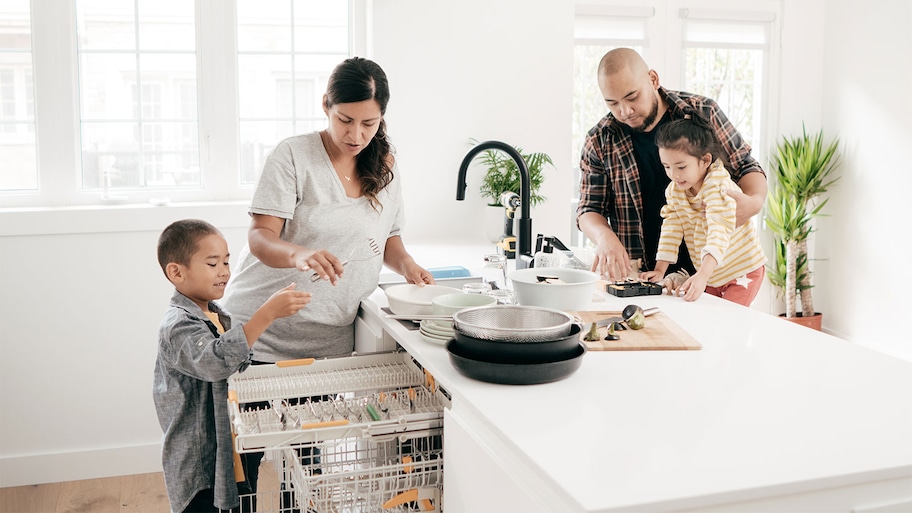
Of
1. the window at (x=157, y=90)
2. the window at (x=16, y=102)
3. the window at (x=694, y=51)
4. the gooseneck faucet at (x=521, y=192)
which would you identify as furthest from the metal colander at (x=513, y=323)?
the window at (x=694, y=51)

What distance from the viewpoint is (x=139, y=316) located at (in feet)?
12.3

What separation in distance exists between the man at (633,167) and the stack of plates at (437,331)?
2.71ft

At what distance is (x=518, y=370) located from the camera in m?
1.51

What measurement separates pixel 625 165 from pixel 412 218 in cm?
158

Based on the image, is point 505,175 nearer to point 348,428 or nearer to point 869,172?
point 869,172

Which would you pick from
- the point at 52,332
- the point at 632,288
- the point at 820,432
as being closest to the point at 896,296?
the point at 632,288

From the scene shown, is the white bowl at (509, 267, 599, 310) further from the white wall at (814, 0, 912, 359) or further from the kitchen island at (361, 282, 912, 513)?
the white wall at (814, 0, 912, 359)

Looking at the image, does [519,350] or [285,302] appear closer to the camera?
[519,350]

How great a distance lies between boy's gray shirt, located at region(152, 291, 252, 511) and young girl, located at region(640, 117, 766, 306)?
1.27 m

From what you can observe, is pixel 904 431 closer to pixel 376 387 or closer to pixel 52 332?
pixel 376 387

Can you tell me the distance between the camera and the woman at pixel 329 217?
2221 millimetres

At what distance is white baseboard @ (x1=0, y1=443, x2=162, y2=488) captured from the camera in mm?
3670

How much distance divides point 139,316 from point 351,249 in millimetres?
1832

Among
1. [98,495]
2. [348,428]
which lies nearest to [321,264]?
[348,428]
